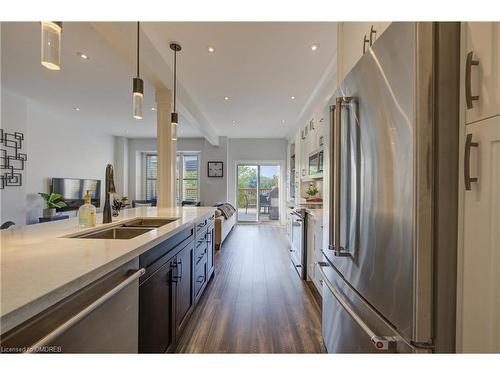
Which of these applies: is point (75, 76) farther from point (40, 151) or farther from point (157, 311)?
point (157, 311)

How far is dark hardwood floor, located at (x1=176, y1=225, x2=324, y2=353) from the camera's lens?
1819 millimetres

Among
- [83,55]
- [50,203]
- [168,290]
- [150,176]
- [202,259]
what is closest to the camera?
[168,290]

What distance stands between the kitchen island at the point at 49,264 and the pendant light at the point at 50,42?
764mm

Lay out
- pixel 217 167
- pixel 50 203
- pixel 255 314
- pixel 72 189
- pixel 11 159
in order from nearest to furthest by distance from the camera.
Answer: pixel 255 314
pixel 11 159
pixel 50 203
pixel 72 189
pixel 217 167

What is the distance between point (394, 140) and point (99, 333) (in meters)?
1.39

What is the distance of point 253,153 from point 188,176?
2498mm

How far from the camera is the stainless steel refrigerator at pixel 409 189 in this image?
2.84 feet

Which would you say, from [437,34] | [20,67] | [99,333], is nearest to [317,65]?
[437,34]

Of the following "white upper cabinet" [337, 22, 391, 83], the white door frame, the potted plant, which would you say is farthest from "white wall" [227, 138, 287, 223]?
→ "white upper cabinet" [337, 22, 391, 83]

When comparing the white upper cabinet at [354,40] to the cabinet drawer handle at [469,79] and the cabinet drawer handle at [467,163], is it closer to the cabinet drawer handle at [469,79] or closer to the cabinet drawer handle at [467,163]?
the cabinet drawer handle at [469,79]

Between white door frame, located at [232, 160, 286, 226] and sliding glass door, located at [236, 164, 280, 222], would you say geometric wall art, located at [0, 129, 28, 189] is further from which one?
sliding glass door, located at [236, 164, 280, 222]

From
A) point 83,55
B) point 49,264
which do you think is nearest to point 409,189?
point 49,264

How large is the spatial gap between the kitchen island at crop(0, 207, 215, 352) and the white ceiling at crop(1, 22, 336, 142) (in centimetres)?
182

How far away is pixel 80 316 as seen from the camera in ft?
2.54
